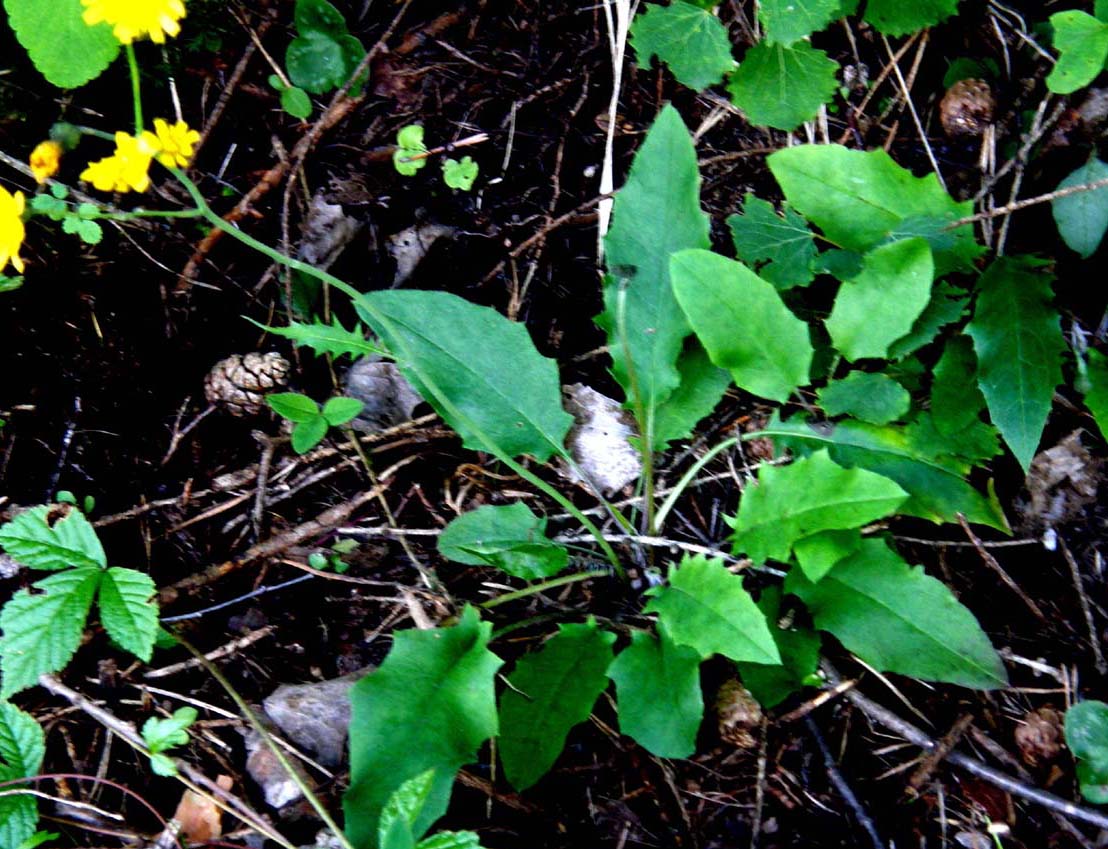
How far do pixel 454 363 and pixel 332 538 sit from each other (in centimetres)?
43

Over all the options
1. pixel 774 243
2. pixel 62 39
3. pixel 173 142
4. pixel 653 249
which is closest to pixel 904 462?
pixel 774 243

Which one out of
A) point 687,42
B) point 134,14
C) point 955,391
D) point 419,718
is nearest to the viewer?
point 134,14

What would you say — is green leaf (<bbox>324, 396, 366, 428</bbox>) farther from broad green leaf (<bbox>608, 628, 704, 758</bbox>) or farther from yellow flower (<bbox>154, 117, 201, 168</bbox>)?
broad green leaf (<bbox>608, 628, 704, 758</bbox>)

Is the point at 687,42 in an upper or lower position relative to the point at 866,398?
upper

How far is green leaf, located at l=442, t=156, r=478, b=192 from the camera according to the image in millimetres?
1906

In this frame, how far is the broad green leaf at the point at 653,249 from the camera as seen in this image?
1.64 m

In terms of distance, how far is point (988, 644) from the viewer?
146 cm

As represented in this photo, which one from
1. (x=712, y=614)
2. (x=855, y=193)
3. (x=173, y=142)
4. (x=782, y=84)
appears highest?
(x=173, y=142)

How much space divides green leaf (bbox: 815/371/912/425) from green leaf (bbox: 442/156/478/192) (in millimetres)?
901

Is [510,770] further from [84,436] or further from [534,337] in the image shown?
[84,436]

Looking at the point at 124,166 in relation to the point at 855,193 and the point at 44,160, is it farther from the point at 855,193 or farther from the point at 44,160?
the point at 855,193

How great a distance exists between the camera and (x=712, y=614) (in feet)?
4.72

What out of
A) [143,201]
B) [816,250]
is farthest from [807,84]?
[143,201]

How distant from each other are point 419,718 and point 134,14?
1.20 m
